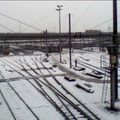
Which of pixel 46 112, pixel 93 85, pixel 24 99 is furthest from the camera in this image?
pixel 93 85

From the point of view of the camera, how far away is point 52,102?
1493cm

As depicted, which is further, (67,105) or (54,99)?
(54,99)

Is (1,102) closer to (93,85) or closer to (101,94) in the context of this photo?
(101,94)

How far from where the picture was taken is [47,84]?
2011 centimetres

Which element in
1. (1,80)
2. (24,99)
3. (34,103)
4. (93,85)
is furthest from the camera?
(1,80)

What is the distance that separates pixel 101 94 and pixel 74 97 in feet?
5.37

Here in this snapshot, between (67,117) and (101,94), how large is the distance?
4766 mm

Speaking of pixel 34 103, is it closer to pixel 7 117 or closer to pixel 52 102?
pixel 52 102

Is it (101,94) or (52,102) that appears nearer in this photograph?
(52,102)

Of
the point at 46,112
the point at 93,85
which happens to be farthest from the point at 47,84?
the point at 46,112

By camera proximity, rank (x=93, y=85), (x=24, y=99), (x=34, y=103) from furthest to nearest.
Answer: (x=93, y=85)
(x=24, y=99)
(x=34, y=103)

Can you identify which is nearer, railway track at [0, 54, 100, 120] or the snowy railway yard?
railway track at [0, 54, 100, 120]

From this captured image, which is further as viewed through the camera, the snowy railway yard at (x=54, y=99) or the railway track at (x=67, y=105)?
the snowy railway yard at (x=54, y=99)

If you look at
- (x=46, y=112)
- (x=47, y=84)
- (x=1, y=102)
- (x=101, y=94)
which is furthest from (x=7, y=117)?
(x=47, y=84)
